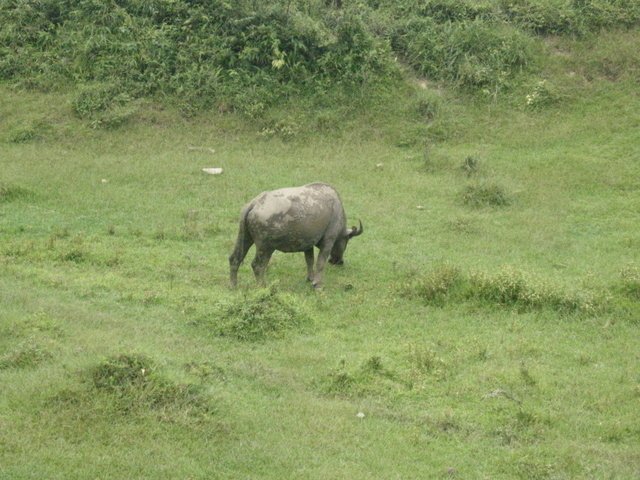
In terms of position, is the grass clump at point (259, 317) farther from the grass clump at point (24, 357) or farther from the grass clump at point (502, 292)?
the grass clump at point (24, 357)

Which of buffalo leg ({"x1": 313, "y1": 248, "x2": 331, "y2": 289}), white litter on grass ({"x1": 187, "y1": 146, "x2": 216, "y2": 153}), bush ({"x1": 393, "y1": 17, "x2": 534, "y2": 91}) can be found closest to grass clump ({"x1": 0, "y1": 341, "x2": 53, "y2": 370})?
buffalo leg ({"x1": 313, "y1": 248, "x2": 331, "y2": 289})

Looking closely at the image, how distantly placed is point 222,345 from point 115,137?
12.0 metres

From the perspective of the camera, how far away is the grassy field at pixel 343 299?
888 cm

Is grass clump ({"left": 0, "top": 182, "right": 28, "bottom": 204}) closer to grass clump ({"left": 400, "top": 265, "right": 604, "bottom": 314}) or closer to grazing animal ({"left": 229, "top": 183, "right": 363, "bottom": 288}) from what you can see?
grazing animal ({"left": 229, "top": 183, "right": 363, "bottom": 288})

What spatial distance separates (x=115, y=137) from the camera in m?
22.4

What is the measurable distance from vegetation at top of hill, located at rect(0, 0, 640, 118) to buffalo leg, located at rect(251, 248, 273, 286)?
9835 mm

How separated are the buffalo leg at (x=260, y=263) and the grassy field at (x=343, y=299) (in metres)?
0.46

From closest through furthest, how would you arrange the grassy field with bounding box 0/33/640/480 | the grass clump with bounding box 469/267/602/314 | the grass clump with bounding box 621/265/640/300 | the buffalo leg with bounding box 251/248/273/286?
the grassy field with bounding box 0/33/640/480 → the grass clump with bounding box 469/267/602/314 → the grass clump with bounding box 621/265/640/300 → the buffalo leg with bounding box 251/248/273/286

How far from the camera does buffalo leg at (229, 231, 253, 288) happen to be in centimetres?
1412

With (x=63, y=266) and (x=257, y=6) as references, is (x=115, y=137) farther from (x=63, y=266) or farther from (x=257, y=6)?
(x=63, y=266)

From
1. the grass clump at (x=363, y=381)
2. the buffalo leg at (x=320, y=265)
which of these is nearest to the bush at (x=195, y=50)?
the buffalo leg at (x=320, y=265)

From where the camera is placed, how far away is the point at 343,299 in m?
14.0

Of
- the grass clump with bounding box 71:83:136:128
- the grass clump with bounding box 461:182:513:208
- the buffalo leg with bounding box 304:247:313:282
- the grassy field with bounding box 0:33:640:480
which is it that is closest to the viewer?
the grassy field with bounding box 0:33:640:480

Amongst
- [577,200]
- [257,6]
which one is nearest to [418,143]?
[577,200]
